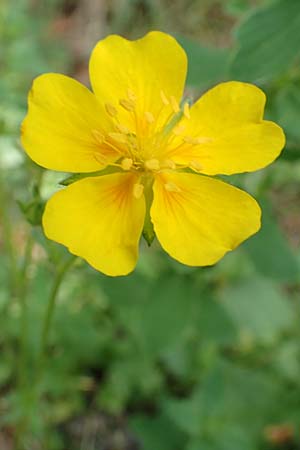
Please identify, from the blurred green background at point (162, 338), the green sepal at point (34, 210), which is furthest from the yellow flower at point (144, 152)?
the blurred green background at point (162, 338)

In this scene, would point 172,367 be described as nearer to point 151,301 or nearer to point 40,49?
point 151,301

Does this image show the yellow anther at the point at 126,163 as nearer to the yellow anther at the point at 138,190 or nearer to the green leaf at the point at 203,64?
the yellow anther at the point at 138,190

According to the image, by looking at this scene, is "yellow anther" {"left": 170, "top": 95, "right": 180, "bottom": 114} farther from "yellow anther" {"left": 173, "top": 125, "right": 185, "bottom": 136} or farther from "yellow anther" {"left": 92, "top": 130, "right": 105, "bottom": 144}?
"yellow anther" {"left": 92, "top": 130, "right": 105, "bottom": 144}

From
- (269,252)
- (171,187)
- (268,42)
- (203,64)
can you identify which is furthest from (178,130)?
(269,252)

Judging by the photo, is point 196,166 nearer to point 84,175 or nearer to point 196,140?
point 196,140

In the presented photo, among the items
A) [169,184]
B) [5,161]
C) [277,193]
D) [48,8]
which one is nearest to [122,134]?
[169,184]

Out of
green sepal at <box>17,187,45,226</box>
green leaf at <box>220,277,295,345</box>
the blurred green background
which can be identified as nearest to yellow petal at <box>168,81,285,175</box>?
green sepal at <box>17,187,45,226</box>

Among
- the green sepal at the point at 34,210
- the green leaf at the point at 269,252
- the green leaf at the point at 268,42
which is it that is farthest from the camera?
the green leaf at the point at 269,252
